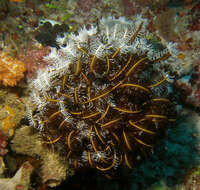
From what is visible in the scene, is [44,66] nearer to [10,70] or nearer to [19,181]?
[10,70]

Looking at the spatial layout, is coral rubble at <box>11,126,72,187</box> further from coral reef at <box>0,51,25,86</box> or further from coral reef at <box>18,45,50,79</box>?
coral reef at <box>18,45,50,79</box>

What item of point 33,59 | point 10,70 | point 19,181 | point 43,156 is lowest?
point 19,181

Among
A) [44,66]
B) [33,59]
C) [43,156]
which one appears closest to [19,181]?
[43,156]

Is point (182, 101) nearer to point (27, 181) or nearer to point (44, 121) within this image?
point (44, 121)

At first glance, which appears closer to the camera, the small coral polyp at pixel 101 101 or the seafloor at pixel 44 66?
the small coral polyp at pixel 101 101

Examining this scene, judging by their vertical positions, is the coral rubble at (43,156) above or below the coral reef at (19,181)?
above

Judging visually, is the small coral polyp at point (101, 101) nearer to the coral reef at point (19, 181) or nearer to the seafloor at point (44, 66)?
the seafloor at point (44, 66)

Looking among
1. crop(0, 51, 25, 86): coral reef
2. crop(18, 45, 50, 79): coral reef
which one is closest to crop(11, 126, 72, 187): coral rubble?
crop(0, 51, 25, 86): coral reef

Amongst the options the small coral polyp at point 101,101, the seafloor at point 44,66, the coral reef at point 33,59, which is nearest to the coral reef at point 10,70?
the seafloor at point 44,66
